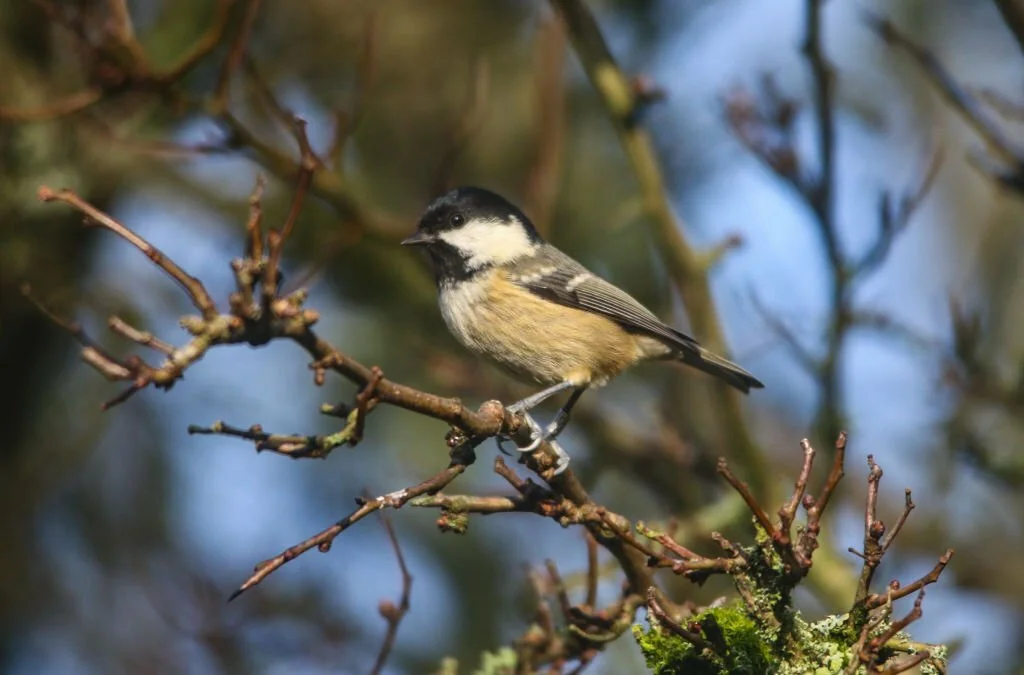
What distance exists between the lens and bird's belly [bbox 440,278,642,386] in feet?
12.3

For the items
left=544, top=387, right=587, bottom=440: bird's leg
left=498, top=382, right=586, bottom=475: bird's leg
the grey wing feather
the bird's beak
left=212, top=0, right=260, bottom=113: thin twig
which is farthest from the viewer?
the grey wing feather

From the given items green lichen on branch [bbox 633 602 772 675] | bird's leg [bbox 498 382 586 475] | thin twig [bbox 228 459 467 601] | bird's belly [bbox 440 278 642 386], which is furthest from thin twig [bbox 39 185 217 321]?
bird's belly [bbox 440 278 642 386]

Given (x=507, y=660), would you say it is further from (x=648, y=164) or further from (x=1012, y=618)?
(x=1012, y=618)

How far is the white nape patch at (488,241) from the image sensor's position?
392cm

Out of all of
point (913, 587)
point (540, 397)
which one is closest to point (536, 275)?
point (540, 397)

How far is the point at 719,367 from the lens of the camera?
13.4ft

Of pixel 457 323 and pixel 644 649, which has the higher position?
pixel 457 323

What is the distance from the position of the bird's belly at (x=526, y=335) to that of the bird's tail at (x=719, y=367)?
1.26 ft

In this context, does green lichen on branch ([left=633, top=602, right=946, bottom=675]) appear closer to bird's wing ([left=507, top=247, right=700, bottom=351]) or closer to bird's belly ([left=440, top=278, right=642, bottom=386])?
bird's belly ([left=440, top=278, right=642, bottom=386])

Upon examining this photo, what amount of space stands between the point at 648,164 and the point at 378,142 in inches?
101

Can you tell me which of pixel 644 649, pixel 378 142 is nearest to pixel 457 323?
pixel 644 649

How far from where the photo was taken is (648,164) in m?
4.38

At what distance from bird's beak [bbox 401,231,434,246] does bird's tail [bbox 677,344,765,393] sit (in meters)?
1.09

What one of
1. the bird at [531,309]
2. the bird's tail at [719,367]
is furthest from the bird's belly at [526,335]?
the bird's tail at [719,367]
